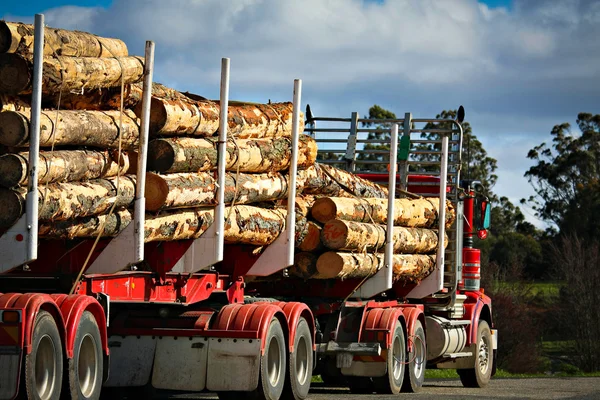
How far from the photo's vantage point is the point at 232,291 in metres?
14.3

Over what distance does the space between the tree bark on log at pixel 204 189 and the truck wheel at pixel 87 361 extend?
1291mm

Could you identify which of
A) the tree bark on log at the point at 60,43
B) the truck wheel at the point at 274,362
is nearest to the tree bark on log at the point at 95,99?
the tree bark on log at the point at 60,43

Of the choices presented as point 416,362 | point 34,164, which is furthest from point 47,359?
point 416,362

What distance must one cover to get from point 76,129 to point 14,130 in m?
0.75

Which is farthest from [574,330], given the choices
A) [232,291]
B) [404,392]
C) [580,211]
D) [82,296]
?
[82,296]

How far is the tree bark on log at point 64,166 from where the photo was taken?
9.77 m

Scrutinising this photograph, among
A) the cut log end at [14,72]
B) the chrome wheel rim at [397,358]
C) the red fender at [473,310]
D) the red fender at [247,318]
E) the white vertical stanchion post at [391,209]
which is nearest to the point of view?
the cut log end at [14,72]

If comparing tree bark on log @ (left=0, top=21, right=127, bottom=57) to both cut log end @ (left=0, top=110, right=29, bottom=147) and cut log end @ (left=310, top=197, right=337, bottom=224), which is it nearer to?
cut log end @ (left=0, top=110, right=29, bottom=147)

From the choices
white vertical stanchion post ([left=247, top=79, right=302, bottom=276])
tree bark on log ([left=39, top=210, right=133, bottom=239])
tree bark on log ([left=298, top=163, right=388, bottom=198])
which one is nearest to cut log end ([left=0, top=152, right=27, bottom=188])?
tree bark on log ([left=39, top=210, right=133, bottom=239])

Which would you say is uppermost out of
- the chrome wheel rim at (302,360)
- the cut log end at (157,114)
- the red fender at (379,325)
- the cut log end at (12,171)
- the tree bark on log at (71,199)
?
the cut log end at (157,114)

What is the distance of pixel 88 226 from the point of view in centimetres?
1091

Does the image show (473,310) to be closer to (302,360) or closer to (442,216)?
(442,216)

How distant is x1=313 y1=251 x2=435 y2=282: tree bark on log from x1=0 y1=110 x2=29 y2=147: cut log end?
641 centimetres

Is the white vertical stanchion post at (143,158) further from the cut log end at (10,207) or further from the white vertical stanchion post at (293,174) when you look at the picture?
the white vertical stanchion post at (293,174)
